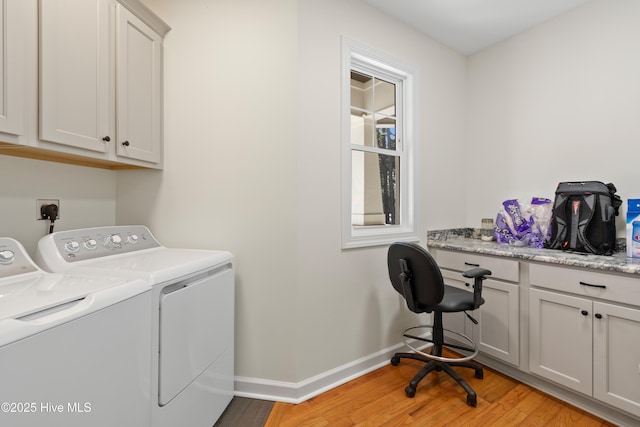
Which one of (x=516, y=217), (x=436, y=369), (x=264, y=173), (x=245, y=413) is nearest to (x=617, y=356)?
(x=436, y=369)

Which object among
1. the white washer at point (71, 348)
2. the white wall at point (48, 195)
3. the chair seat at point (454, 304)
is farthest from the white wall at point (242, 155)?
the chair seat at point (454, 304)

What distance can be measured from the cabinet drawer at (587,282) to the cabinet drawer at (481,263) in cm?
11

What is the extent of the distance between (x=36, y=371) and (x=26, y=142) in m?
Result: 0.99

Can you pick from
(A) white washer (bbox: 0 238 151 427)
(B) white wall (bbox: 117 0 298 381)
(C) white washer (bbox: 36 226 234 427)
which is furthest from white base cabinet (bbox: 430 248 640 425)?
(A) white washer (bbox: 0 238 151 427)

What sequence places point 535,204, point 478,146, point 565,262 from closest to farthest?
point 565,262, point 535,204, point 478,146

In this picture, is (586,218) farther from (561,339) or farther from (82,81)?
(82,81)

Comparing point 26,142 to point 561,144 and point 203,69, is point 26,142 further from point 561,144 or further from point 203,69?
point 561,144

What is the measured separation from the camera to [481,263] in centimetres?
210

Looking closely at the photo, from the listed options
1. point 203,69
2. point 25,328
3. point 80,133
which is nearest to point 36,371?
point 25,328

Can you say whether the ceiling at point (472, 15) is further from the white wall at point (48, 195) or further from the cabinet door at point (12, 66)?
the white wall at point (48, 195)

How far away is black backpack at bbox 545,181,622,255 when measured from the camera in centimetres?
182

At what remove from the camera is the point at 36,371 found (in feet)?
2.32

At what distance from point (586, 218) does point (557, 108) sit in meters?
0.98

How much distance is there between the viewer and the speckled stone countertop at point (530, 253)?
1.51 meters
